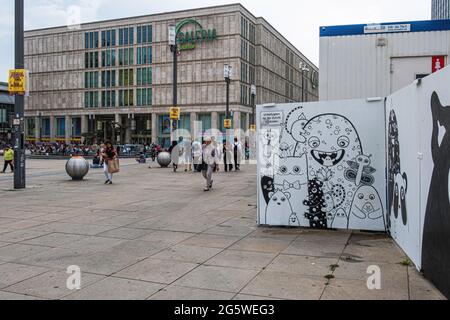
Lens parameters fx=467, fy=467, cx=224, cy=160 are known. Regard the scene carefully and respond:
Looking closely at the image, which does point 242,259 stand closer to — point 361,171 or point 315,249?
point 315,249

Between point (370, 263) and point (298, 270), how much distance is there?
1003 millimetres

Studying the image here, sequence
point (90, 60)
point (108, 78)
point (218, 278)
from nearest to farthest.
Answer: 1. point (218, 278)
2. point (108, 78)
3. point (90, 60)

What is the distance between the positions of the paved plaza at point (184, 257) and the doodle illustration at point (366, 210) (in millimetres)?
255

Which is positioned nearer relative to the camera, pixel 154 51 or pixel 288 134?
pixel 288 134

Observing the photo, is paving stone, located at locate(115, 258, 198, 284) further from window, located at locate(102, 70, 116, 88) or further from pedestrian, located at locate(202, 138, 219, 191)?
window, located at locate(102, 70, 116, 88)

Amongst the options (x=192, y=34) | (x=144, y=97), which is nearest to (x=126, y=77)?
(x=144, y=97)

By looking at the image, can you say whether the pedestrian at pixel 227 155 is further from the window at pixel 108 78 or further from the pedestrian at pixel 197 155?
the window at pixel 108 78

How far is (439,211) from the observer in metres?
4.66

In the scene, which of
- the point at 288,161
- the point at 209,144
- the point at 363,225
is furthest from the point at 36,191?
the point at 363,225

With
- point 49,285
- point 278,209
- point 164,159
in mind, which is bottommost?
point 49,285

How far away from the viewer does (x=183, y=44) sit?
7738cm

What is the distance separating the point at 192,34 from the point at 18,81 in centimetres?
6468

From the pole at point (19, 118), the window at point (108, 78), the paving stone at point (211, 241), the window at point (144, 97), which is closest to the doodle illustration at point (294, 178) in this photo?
the paving stone at point (211, 241)
